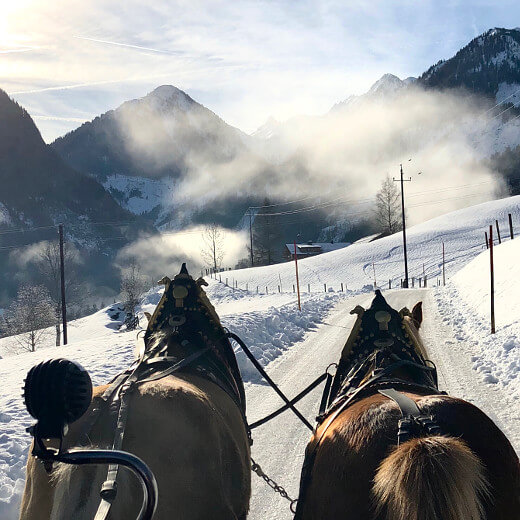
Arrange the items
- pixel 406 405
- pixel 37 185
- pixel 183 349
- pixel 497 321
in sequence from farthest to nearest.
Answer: pixel 37 185 → pixel 497 321 → pixel 183 349 → pixel 406 405

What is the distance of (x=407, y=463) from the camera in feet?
5.52

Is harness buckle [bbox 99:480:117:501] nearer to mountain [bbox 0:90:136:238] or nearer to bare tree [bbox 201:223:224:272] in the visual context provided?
bare tree [bbox 201:223:224:272]

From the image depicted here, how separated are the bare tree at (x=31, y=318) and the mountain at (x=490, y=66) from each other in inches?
6278

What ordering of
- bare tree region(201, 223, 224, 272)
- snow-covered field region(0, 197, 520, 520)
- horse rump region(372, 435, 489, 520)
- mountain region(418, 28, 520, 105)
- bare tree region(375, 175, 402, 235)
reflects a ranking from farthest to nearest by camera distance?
1. mountain region(418, 28, 520, 105)
2. bare tree region(375, 175, 402, 235)
3. bare tree region(201, 223, 224, 272)
4. snow-covered field region(0, 197, 520, 520)
5. horse rump region(372, 435, 489, 520)

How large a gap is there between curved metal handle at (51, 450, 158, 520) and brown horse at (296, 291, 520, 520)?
85cm

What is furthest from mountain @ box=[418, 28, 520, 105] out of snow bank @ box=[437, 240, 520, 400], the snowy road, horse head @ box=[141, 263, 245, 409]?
horse head @ box=[141, 263, 245, 409]

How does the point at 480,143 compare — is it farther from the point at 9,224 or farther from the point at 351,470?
the point at 351,470

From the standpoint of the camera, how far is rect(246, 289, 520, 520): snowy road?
4461 millimetres

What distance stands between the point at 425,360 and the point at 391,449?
1.55 m

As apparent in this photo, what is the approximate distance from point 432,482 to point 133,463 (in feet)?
3.39

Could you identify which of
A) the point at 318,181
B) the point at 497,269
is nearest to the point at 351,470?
the point at 497,269

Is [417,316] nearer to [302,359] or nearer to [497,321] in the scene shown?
[302,359]

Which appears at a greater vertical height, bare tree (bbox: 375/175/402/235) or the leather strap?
bare tree (bbox: 375/175/402/235)

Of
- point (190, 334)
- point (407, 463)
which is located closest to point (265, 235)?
point (190, 334)
